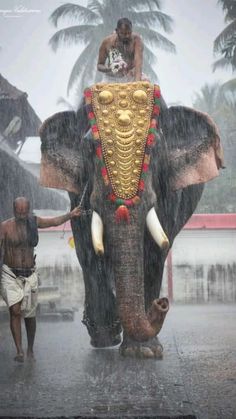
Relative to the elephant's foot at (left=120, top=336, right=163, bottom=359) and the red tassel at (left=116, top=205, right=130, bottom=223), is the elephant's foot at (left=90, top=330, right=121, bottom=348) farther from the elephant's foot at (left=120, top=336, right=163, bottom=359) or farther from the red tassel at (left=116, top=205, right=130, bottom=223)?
the red tassel at (left=116, top=205, right=130, bottom=223)

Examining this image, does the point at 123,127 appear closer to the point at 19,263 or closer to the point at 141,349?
the point at 19,263

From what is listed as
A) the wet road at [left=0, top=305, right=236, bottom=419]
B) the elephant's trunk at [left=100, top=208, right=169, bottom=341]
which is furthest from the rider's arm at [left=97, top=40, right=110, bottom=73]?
the wet road at [left=0, top=305, right=236, bottom=419]

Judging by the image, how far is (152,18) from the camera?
2650 centimetres

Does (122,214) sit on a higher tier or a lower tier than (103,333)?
higher

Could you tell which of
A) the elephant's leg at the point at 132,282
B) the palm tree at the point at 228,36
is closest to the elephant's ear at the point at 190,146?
the elephant's leg at the point at 132,282

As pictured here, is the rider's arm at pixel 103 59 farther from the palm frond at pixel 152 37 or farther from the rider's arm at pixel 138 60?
the palm frond at pixel 152 37

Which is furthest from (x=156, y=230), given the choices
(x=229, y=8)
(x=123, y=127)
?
(x=229, y=8)

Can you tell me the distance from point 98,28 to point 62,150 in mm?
21270

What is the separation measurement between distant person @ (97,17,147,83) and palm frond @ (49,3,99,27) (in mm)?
21107

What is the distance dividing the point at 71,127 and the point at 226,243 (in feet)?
32.9

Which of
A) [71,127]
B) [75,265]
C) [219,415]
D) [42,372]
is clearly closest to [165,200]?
[71,127]

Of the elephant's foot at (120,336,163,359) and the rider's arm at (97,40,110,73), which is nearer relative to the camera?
the elephant's foot at (120,336,163,359)

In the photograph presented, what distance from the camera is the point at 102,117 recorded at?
5.60 metres

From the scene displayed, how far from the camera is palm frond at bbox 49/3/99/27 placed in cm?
2672
